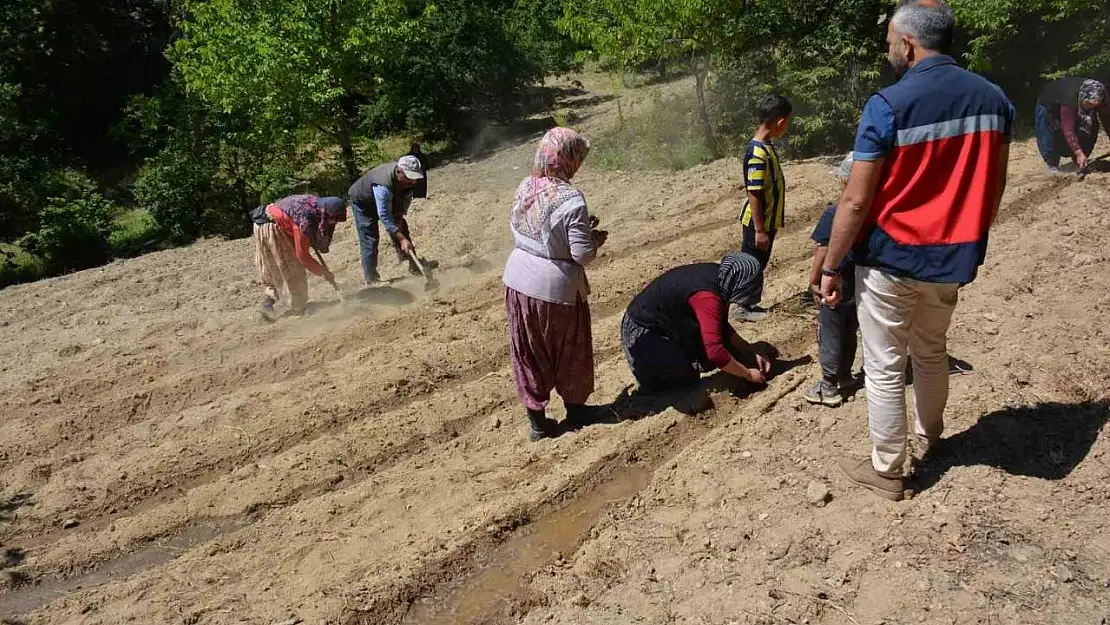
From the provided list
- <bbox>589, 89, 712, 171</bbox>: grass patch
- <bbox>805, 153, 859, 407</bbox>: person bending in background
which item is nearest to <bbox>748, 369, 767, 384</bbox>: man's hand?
<bbox>805, 153, 859, 407</bbox>: person bending in background

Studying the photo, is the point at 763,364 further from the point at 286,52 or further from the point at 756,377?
Result: the point at 286,52

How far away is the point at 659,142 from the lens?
41.7ft

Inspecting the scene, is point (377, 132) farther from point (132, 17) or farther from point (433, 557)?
point (433, 557)

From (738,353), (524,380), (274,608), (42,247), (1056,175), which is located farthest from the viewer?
(42,247)

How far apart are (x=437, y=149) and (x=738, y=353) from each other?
14.3m

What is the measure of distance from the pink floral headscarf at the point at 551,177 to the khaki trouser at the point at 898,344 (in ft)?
4.99

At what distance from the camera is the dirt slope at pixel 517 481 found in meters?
3.10

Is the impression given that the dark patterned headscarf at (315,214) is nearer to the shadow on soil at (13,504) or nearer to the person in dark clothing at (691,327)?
the shadow on soil at (13,504)

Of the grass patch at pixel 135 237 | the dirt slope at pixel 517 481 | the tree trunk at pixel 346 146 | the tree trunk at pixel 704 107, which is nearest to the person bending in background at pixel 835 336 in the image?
the dirt slope at pixel 517 481

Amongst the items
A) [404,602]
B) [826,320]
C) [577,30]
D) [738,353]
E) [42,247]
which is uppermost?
[577,30]

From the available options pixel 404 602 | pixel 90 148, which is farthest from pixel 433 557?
pixel 90 148

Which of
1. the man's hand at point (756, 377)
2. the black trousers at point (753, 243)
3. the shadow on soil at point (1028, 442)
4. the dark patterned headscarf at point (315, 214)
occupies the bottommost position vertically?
the shadow on soil at point (1028, 442)

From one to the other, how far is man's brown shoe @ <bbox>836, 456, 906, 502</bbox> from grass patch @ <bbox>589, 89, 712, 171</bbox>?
842 cm

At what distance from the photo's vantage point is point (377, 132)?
17.6 metres
